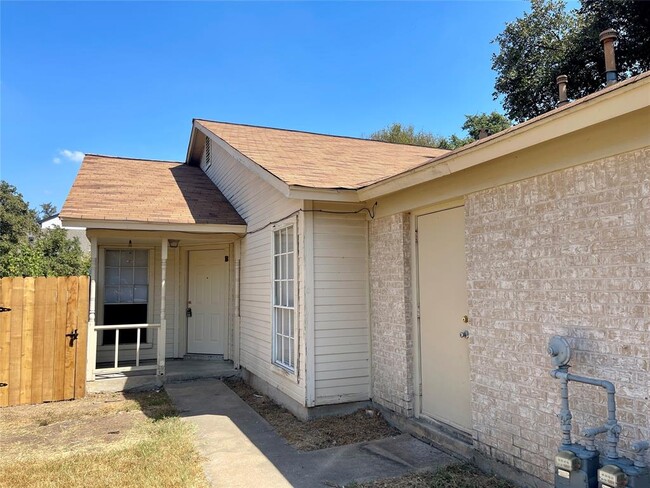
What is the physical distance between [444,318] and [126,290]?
23.3 feet

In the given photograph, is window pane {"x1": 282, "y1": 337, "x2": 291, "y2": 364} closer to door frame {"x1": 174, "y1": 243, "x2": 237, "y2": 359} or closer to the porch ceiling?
the porch ceiling

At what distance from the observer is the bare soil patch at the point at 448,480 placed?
3.65 metres

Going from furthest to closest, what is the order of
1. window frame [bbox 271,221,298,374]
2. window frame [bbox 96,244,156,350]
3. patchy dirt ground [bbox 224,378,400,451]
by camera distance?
1. window frame [bbox 96,244,156,350]
2. window frame [bbox 271,221,298,374]
3. patchy dirt ground [bbox 224,378,400,451]

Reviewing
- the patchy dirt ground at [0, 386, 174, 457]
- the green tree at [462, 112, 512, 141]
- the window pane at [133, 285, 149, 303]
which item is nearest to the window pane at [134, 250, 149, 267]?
the window pane at [133, 285, 149, 303]

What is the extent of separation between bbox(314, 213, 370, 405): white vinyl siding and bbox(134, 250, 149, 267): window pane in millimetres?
5268

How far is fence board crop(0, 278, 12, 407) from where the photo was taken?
6.66 metres

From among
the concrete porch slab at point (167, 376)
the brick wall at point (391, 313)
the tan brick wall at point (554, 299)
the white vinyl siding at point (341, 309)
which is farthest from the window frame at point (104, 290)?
the tan brick wall at point (554, 299)

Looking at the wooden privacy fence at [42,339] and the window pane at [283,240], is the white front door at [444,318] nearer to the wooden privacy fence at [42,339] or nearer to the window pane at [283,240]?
the window pane at [283,240]

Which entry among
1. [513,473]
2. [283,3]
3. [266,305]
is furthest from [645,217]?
[283,3]

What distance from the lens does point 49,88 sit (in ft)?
41.9

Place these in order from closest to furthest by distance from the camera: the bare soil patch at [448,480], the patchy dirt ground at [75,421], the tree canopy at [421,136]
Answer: the bare soil patch at [448,480] → the patchy dirt ground at [75,421] → the tree canopy at [421,136]

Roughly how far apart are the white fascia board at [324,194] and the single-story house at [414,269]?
25 millimetres

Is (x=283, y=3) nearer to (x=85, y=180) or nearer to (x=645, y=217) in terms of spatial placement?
(x=85, y=180)

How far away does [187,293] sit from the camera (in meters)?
9.70
